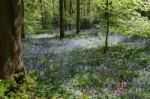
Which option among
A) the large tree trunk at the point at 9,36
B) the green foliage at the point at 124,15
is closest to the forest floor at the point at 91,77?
the large tree trunk at the point at 9,36

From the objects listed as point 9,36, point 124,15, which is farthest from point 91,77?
point 124,15

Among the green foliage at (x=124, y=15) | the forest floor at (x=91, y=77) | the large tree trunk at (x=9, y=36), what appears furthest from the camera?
the green foliage at (x=124, y=15)

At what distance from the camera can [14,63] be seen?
829cm

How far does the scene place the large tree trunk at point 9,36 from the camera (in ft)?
25.8

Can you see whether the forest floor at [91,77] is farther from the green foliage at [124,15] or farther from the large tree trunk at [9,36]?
the green foliage at [124,15]

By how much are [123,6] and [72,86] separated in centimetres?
841

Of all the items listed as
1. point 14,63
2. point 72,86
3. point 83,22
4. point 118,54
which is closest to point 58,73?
point 72,86

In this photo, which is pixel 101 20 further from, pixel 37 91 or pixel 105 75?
pixel 37 91

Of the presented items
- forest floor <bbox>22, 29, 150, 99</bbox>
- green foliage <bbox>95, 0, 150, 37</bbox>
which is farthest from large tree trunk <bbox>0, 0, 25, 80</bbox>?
green foliage <bbox>95, 0, 150, 37</bbox>

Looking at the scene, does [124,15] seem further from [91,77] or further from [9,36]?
[9,36]

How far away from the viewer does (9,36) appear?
8031 mm

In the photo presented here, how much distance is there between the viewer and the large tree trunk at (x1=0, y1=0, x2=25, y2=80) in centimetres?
788

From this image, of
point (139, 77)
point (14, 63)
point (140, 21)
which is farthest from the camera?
point (140, 21)

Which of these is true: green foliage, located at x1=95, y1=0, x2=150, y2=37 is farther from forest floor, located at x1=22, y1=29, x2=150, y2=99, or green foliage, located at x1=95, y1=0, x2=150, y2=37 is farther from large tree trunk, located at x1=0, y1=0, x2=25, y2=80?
large tree trunk, located at x1=0, y1=0, x2=25, y2=80
